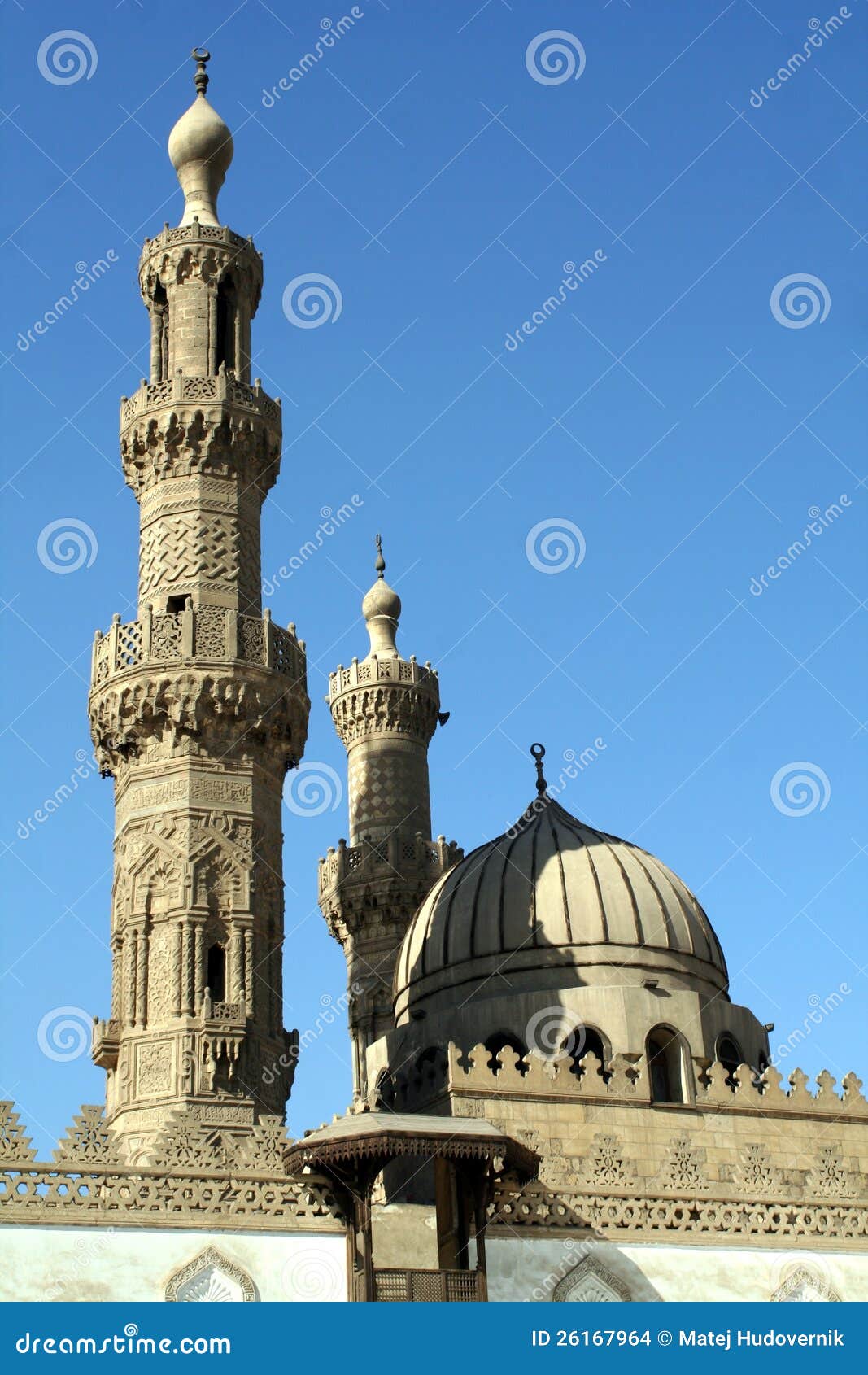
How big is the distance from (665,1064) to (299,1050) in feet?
14.0

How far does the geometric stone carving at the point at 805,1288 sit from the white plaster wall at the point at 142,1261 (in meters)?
4.20

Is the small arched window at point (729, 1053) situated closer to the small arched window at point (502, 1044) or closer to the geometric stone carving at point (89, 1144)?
the small arched window at point (502, 1044)

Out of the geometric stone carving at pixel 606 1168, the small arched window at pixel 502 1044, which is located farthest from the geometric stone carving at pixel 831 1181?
the small arched window at pixel 502 1044

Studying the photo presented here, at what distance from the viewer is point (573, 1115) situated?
18.3 metres

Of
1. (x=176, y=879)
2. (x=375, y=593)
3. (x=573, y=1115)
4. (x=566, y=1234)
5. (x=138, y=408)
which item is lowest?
(x=566, y=1234)

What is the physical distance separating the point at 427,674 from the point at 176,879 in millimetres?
11278

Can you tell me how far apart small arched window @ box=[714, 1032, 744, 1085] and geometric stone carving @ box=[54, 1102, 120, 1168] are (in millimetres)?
8156

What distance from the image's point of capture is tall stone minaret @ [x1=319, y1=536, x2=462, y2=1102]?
1054 inches

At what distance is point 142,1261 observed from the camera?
14453mm

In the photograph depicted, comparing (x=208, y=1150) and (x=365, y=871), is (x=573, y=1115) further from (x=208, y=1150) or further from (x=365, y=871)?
(x=365, y=871)

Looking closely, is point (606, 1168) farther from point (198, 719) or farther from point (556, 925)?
point (198, 719)

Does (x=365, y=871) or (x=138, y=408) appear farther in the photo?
(x=365, y=871)

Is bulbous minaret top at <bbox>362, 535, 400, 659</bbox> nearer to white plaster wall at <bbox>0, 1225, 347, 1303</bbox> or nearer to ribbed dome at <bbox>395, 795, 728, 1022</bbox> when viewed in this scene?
ribbed dome at <bbox>395, 795, 728, 1022</bbox>
